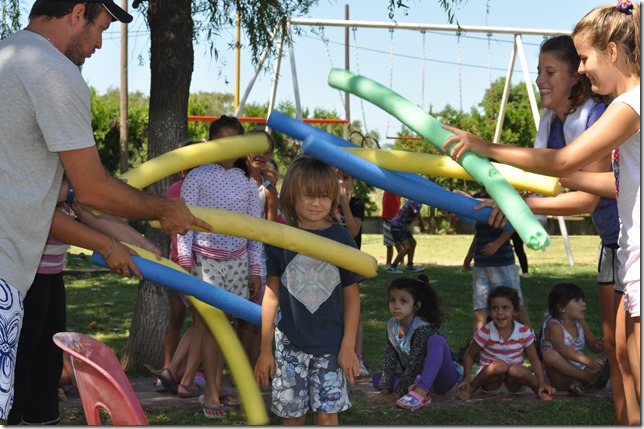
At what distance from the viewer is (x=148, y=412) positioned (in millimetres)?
5121

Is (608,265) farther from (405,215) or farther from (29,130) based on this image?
(405,215)

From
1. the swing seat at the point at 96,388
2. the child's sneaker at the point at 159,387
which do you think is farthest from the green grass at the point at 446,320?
the swing seat at the point at 96,388

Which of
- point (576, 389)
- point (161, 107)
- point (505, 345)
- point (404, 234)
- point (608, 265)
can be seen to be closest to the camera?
point (608, 265)

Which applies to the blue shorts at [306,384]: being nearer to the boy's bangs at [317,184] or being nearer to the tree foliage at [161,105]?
the boy's bangs at [317,184]

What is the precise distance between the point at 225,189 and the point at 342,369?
1.75 meters

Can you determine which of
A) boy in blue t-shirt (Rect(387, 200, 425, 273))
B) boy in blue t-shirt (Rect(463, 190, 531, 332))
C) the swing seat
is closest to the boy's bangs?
the swing seat

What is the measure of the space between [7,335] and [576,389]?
396cm

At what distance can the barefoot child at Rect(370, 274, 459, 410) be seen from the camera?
5.43 m

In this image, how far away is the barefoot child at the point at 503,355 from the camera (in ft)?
18.4

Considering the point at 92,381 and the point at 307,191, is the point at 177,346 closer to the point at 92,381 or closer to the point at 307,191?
the point at 307,191

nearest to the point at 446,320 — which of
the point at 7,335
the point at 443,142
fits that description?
the point at 443,142

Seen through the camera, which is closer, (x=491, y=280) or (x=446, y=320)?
(x=491, y=280)

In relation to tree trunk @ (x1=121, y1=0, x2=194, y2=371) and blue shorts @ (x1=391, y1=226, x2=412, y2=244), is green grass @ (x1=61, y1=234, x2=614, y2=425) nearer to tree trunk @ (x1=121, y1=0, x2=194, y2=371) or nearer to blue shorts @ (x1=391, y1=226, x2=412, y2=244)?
blue shorts @ (x1=391, y1=226, x2=412, y2=244)

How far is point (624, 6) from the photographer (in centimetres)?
335
